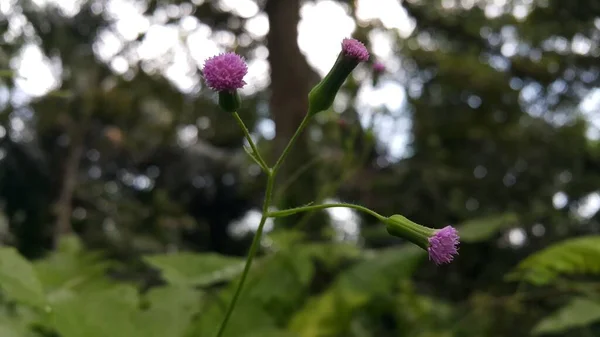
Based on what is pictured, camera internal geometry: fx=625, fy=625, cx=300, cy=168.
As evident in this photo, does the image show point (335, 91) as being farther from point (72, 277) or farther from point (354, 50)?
point (72, 277)

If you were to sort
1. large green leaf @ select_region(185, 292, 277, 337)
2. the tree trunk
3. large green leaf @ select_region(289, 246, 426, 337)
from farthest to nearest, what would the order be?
the tree trunk
large green leaf @ select_region(289, 246, 426, 337)
large green leaf @ select_region(185, 292, 277, 337)

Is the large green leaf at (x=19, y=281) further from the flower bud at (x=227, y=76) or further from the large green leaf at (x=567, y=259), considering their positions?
the large green leaf at (x=567, y=259)

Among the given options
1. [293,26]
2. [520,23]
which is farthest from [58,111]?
[520,23]

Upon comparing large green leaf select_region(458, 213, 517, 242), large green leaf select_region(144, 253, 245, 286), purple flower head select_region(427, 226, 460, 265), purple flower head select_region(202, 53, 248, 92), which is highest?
large green leaf select_region(458, 213, 517, 242)

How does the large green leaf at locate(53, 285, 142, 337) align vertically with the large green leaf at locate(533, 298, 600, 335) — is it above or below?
above

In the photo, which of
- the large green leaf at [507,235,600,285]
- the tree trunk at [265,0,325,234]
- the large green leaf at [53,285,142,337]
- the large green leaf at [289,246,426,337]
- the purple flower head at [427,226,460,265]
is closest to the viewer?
the purple flower head at [427,226,460,265]

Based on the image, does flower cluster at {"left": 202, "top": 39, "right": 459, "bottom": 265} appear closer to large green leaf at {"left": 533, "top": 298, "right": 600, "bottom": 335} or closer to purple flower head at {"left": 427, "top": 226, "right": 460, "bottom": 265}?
purple flower head at {"left": 427, "top": 226, "right": 460, "bottom": 265}

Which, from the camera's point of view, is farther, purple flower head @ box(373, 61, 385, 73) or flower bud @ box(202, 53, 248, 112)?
purple flower head @ box(373, 61, 385, 73)

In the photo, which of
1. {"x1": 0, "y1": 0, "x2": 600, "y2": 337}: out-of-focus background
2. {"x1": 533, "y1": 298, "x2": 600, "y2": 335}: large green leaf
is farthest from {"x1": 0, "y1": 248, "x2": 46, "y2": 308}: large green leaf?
{"x1": 533, "y1": 298, "x2": 600, "y2": 335}: large green leaf
